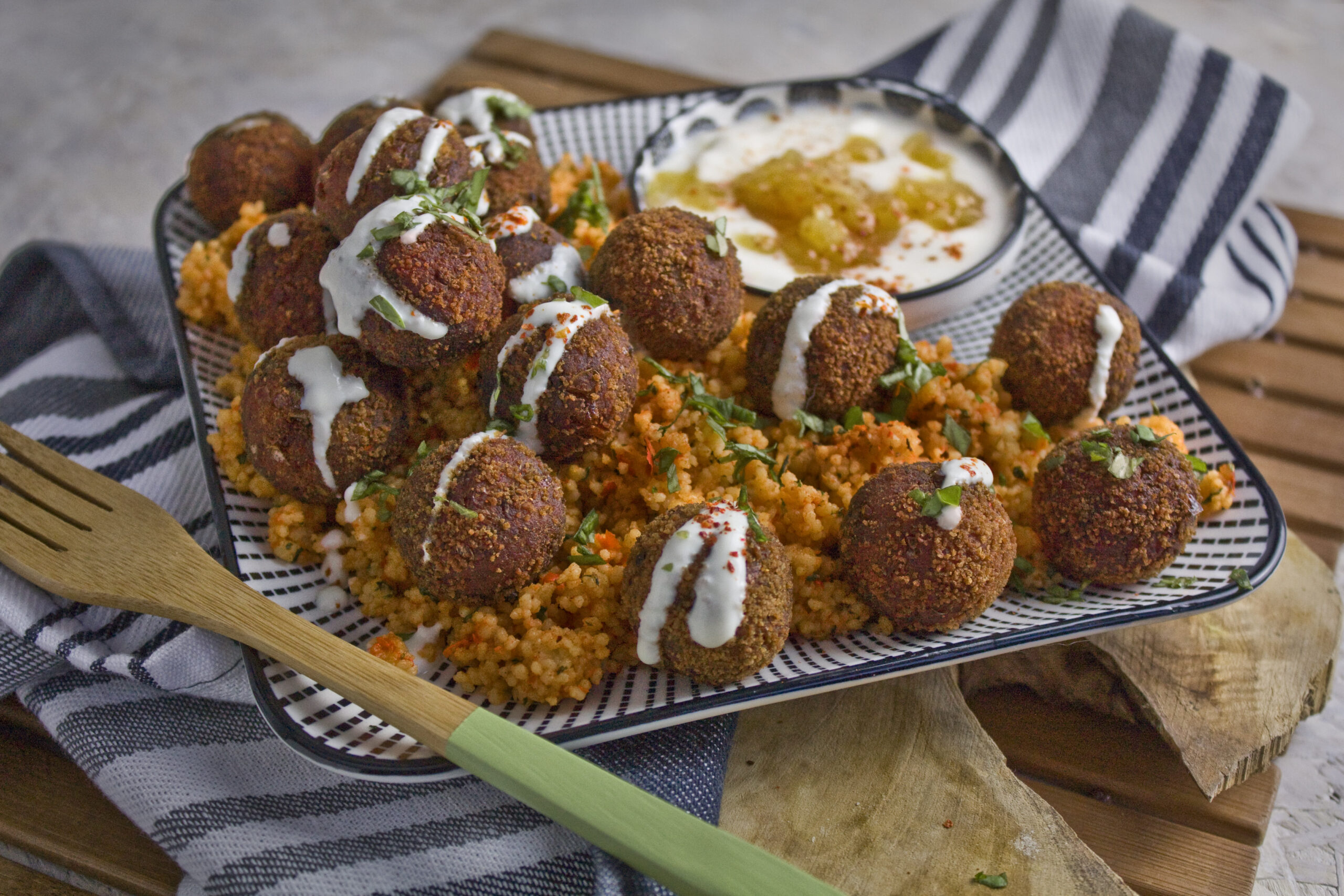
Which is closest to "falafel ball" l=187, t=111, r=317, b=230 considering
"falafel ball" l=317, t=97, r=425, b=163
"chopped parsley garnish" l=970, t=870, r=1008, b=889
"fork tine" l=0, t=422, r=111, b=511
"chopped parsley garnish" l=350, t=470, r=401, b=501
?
"falafel ball" l=317, t=97, r=425, b=163

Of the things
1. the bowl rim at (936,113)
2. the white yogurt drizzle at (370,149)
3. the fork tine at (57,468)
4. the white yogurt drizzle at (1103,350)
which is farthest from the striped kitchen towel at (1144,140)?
the fork tine at (57,468)

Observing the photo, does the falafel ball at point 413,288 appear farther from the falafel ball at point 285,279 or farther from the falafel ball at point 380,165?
the falafel ball at point 285,279

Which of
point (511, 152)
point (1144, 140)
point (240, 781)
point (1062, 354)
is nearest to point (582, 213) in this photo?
point (511, 152)

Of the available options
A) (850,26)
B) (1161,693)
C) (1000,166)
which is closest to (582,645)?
(1161,693)

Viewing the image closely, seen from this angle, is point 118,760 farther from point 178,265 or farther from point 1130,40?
point 1130,40

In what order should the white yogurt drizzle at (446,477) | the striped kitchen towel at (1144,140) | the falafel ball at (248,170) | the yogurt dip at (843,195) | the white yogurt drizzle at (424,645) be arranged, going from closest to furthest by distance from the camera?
the white yogurt drizzle at (446,477) → the white yogurt drizzle at (424,645) → the falafel ball at (248,170) → the yogurt dip at (843,195) → the striped kitchen towel at (1144,140)

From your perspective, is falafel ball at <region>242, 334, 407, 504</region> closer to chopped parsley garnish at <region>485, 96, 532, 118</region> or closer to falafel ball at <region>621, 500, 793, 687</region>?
falafel ball at <region>621, 500, 793, 687</region>

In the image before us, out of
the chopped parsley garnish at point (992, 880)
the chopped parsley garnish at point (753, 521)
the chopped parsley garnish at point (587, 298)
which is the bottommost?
the chopped parsley garnish at point (992, 880)
